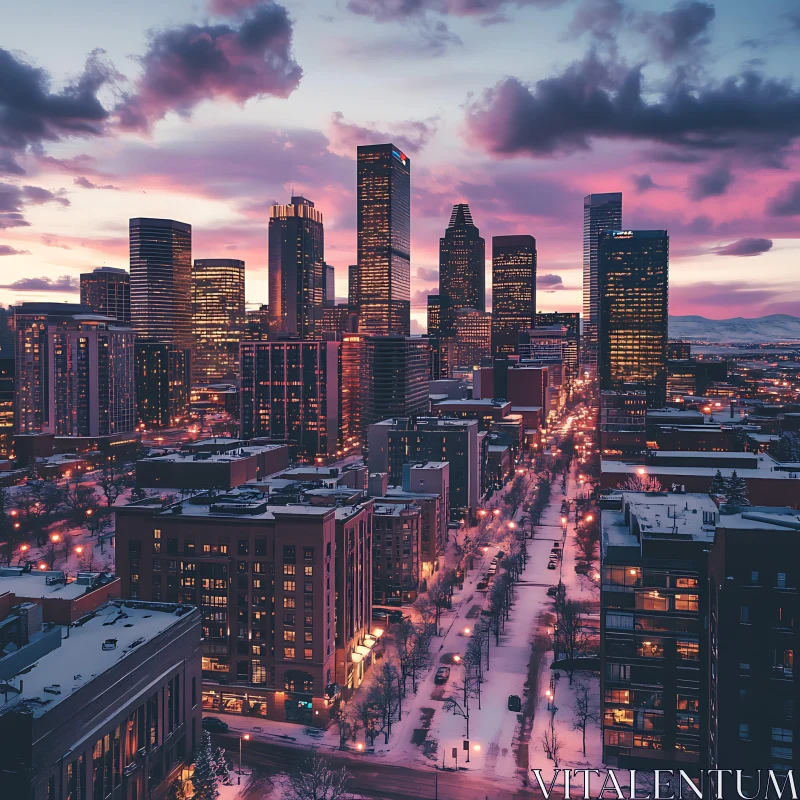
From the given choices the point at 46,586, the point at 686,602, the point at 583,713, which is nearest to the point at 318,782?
the point at 583,713

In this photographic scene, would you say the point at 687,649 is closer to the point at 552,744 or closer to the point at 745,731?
the point at 745,731

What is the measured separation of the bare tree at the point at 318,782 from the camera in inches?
2351

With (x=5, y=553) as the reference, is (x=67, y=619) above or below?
above

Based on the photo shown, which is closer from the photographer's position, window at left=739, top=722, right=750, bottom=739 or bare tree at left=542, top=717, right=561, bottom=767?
window at left=739, top=722, right=750, bottom=739

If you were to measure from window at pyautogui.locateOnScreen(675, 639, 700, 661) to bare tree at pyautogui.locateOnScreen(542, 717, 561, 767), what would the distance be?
13959 mm

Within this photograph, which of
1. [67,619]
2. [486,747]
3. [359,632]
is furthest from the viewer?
[359,632]

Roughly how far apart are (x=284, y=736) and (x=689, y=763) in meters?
36.6

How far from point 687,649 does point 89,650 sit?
152 ft

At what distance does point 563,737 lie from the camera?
70000 mm

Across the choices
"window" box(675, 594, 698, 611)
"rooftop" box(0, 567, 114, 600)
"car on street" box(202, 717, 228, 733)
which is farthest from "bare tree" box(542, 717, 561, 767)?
"rooftop" box(0, 567, 114, 600)

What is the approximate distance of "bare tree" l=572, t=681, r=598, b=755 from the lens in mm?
69188

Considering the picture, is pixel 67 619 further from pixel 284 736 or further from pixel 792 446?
pixel 792 446

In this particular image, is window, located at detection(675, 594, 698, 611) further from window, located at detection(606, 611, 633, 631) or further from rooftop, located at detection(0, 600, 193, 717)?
A: rooftop, located at detection(0, 600, 193, 717)

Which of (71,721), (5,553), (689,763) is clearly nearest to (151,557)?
(71,721)
